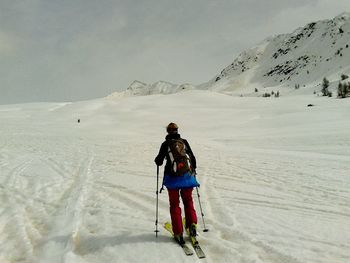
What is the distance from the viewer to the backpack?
302 inches

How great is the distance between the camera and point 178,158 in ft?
25.3

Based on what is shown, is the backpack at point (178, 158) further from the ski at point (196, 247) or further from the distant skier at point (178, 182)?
the ski at point (196, 247)

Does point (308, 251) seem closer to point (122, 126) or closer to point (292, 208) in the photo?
point (292, 208)

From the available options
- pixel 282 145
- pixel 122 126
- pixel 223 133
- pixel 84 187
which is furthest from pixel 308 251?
pixel 122 126

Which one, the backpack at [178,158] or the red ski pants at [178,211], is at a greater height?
the backpack at [178,158]

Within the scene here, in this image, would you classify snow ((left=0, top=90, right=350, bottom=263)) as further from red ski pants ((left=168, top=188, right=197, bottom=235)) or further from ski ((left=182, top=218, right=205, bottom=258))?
red ski pants ((left=168, top=188, right=197, bottom=235))

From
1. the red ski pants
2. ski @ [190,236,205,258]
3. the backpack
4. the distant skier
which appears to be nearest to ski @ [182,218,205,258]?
ski @ [190,236,205,258]

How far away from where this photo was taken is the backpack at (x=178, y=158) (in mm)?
7660

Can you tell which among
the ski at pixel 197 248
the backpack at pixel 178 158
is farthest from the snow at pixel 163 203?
the backpack at pixel 178 158

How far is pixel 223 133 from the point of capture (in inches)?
1502

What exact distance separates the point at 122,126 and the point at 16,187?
34.8m

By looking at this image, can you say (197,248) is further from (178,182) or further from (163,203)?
(163,203)

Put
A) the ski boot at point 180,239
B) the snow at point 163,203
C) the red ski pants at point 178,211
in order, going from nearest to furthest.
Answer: the snow at point 163,203
the ski boot at point 180,239
the red ski pants at point 178,211

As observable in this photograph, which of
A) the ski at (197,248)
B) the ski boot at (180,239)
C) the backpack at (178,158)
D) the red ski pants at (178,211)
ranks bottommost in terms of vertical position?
the ski at (197,248)
